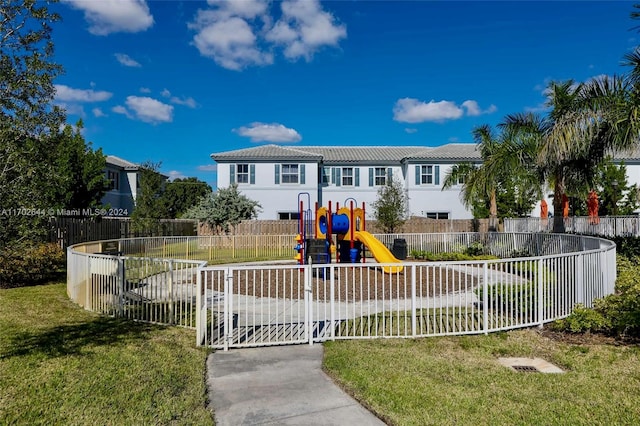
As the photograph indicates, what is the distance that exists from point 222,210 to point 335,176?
34.8 ft

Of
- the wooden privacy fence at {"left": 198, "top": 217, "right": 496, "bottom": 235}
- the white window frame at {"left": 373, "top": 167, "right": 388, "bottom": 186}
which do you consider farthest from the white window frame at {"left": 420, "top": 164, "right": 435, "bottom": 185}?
the wooden privacy fence at {"left": 198, "top": 217, "right": 496, "bottom": 235}

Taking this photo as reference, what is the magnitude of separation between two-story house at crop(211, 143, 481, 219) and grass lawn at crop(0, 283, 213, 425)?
23.3 meters

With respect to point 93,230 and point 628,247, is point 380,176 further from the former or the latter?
point 93,230

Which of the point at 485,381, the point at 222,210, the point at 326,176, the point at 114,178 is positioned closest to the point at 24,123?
the point at 485,381

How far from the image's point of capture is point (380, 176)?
33.6 m

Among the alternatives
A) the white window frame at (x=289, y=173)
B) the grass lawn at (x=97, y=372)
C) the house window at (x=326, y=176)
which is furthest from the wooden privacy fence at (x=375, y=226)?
the grass lawn at (x=97, y=372)

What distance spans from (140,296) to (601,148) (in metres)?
14.7

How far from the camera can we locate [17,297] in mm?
10242

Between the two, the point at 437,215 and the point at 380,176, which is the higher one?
the point at 380,176

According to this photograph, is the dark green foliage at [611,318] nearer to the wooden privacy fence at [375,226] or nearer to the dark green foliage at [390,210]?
the dark green foliage at [390,210]

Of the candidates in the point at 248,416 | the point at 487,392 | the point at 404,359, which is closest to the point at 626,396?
the point at 487,392

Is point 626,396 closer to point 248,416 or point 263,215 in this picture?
point 248,416

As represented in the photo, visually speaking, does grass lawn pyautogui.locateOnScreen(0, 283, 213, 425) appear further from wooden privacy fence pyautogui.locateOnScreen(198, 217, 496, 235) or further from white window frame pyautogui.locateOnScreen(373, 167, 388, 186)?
white window frame pyautogui.locateOnScreen(373, 167, 388, 186)

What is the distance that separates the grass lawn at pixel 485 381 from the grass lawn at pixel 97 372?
185cm
